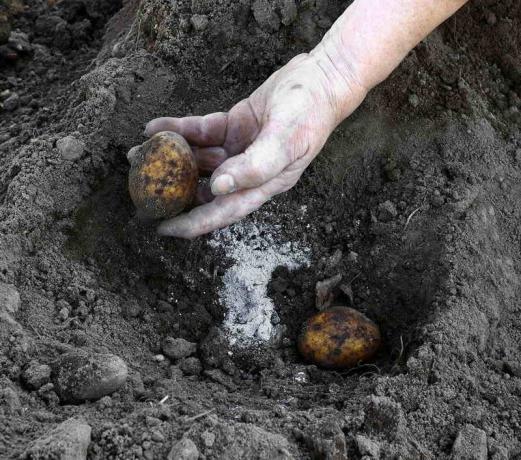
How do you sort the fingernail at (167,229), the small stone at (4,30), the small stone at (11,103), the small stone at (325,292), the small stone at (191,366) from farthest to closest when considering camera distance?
the small stone at (4,30) < the small stone at (11,103) < the small stone at (325,292) < the fingernail at (167,229) < the small stone at (191,366)

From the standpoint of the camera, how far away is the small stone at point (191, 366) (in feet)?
10.3

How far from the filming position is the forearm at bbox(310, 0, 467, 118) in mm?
3285

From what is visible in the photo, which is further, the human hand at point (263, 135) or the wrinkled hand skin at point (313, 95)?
the wrinkled hand skin at point (313, 95)

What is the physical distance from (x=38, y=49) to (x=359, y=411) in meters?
3.83

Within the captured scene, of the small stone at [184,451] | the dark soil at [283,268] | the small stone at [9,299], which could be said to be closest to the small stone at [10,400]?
the dark soil at [283,268]

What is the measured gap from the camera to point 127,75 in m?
3.95

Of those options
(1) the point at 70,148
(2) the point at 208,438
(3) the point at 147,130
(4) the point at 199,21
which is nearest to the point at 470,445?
(2) the point at 208,438

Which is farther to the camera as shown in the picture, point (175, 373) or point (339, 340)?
point (339, 340)

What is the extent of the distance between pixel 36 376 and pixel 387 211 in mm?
2027

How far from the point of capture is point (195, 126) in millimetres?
3615

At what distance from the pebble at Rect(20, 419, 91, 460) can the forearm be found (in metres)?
2.06

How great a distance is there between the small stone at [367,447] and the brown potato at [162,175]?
141cm

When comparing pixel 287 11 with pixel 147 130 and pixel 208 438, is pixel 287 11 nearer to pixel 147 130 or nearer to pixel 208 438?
pixel 147 130

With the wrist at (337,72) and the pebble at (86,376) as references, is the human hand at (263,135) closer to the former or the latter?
the wrist at (337,72)
